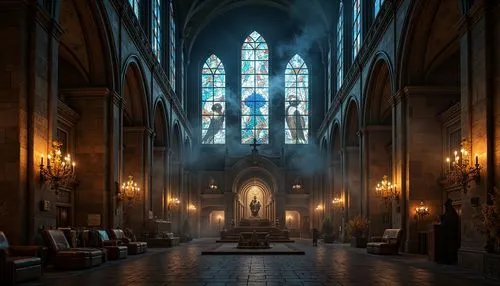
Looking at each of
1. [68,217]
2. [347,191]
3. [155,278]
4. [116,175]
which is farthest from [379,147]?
[155,278]

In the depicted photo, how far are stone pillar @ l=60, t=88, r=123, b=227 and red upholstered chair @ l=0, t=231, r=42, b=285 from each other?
30.0 ft

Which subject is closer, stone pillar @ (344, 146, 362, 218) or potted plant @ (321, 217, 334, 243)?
stone pillar @ (344, 146, 362, 218)

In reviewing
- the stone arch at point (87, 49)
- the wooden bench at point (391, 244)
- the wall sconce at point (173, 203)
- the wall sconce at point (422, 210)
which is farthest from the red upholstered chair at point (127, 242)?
the wall sconce at point (173, 203)

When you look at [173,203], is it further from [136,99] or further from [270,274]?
[270,274]

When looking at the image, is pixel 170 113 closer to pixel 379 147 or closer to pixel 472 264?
pixel 379 147

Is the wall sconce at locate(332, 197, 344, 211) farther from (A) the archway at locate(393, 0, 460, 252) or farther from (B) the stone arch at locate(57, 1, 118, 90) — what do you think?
(B) the stone arch at locate(57, 1, 118, 90)

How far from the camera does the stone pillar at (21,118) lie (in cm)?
1580

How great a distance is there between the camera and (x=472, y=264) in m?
17.1

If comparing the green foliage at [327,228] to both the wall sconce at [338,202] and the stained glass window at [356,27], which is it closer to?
the wall sconce at [338,202]

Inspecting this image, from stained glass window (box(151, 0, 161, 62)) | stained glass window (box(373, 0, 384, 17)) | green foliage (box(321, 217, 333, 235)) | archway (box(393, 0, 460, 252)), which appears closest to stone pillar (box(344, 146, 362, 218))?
green foliage (box(321, 217, 333, 235))

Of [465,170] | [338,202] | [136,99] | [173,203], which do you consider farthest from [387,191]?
[173,203]

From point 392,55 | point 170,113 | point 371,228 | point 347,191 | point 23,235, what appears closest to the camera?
point 23,235

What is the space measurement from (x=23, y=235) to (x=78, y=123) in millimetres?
8945

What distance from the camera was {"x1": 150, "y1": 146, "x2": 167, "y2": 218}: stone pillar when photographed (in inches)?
1480
